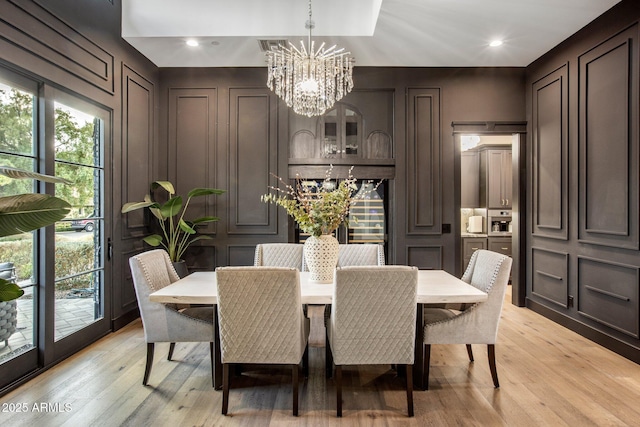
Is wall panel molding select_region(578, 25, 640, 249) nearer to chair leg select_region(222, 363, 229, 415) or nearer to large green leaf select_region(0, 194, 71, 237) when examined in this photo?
chair leg select_region(222, 363, 229, 415)

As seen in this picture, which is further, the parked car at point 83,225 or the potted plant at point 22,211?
the parked car at point 83,225

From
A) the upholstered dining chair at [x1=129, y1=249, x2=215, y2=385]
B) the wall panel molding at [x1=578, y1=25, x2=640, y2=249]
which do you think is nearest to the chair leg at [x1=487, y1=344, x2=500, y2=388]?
the wall panel molding at [x1=578, y1=25, x2=640, y2=249]

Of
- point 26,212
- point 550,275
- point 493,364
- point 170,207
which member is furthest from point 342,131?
point 26,212

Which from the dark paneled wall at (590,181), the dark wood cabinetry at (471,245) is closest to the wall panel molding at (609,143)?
the dark paneled wall at (590,181)

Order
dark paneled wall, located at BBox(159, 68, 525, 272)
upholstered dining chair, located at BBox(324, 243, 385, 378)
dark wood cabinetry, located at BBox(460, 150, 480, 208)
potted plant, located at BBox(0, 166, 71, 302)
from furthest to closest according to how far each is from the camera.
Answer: dark wood cabinetry, located at BBox(460, 150, 480, 208) < dark paneled wall, located at BBox(159, 68, 525, 272) < upholstered dining chair, located at BBox(324, 243, 385, 378) < potted plant, located at BBox(0, 166, 71, 302)

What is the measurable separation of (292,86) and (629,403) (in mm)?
3379

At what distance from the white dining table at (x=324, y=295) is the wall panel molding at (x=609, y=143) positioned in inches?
66.1

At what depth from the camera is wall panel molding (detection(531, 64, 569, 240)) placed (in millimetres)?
3865

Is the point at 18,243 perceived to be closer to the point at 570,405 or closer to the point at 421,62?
the point at 570,405

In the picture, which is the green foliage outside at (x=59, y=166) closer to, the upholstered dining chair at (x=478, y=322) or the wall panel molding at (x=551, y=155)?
the upholstered dining chair at (x=478, y=322)

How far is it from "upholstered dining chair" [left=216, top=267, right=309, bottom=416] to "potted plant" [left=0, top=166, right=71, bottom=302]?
82 centimetres

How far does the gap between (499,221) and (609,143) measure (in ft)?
9.98

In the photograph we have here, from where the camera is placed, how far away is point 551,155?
162 inches

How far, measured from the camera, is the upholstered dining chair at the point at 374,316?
2.05 meters
